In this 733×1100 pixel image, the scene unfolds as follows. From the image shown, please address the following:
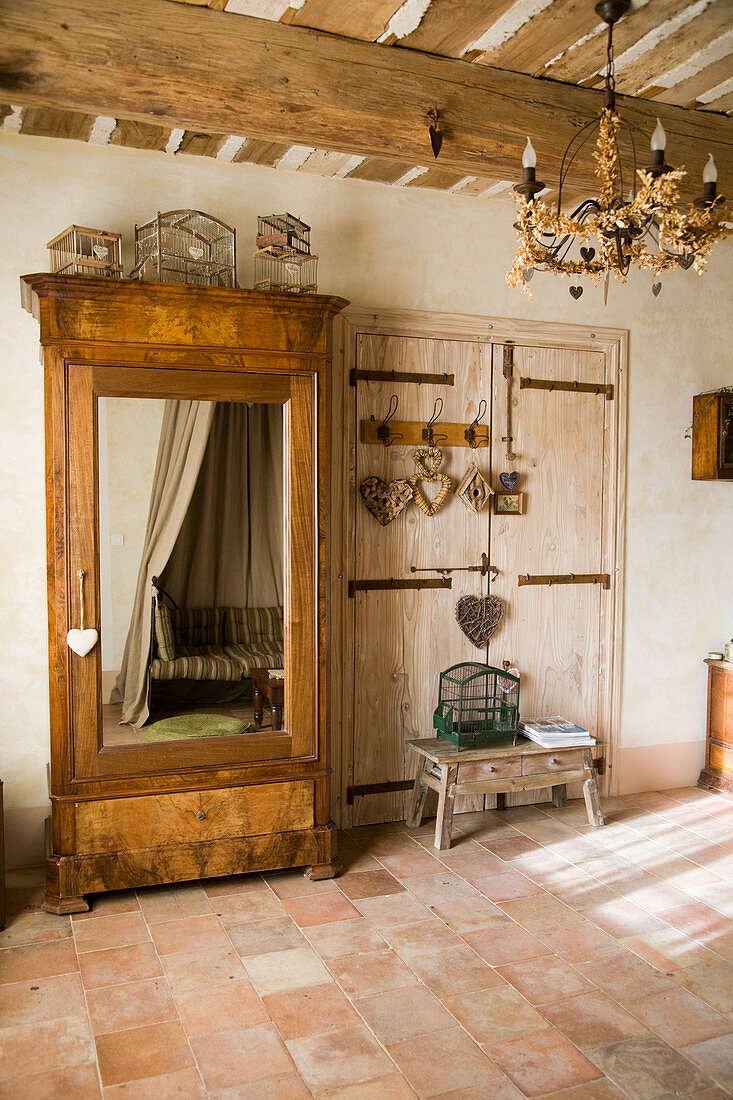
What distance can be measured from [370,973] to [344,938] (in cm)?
26

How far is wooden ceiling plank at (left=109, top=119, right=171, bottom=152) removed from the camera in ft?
11.4

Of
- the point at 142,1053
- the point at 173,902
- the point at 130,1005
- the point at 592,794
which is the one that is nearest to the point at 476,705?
the point at 592,794

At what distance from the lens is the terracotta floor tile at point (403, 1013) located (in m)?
2.61

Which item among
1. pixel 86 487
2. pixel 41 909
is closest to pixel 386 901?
pixel 41 909

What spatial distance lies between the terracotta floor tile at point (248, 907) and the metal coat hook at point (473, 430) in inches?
89.3

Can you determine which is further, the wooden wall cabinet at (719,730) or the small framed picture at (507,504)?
the wooden wall cabinet at (719,730)

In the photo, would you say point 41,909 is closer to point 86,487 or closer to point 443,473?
point 86,487

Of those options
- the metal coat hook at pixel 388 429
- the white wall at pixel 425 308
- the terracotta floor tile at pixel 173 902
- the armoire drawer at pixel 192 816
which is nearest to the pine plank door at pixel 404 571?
the metal coat hook at pixel 388 429

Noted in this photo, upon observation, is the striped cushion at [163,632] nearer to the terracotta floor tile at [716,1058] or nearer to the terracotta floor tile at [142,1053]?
the terracotta floor tile at [142,1053]

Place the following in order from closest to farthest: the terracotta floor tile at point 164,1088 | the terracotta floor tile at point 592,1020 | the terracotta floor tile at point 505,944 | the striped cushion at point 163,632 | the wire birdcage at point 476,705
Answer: the terracotta floor tile at point 164,1088
the terracotta floor tile at point 592,1020
the terracotta floor tile at point 505,944
the striped cushion at point 163,632
the wire birdcage at point 476,705

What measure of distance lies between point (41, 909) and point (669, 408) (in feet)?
12.8

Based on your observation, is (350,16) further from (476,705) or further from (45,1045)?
(45,1045)

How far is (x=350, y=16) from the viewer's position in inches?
110

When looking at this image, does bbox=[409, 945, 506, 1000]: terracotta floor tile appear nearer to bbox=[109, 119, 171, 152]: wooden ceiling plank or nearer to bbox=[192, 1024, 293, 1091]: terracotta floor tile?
bbox=[192, 1024, 293, 1091]: terracotta floor tile
